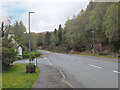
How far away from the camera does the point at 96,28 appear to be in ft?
138

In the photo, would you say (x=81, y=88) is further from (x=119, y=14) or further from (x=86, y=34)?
(x=86, y=34)

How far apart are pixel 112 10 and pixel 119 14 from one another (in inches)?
63.0

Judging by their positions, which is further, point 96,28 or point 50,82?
point 96,28

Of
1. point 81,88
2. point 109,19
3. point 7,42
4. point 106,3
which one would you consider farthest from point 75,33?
point 81,88

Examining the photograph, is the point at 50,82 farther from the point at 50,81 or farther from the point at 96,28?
the point at 96,28

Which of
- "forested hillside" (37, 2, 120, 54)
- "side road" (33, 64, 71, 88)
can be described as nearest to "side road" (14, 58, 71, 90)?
"side road" (33, 64, 71, 88)

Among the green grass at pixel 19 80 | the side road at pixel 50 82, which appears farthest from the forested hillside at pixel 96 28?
the green grass at pixel 19 80

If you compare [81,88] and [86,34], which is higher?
[86,34]

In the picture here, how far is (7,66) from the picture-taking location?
15164 mm

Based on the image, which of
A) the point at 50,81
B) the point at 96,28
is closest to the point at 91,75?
the point at 50,81

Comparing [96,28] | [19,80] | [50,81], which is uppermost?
[96,28]

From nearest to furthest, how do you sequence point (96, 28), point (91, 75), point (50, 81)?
point (50, 81) → point (91, 75) → point (96, 28)

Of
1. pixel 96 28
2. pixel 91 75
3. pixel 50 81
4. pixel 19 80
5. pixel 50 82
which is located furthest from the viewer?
pixel 96 28

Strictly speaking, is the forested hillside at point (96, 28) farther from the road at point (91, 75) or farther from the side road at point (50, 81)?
the side road at point (50, 81)
